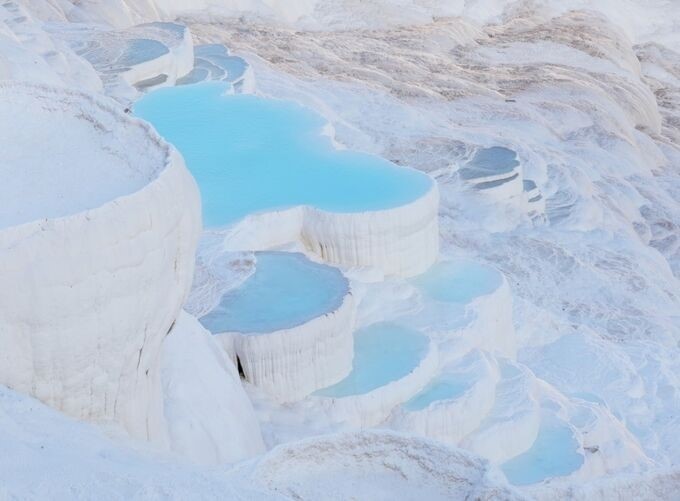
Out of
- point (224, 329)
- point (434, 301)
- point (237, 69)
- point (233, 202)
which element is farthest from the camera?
point (237, 69)

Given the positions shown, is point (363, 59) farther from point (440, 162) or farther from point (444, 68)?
point (440, 162)

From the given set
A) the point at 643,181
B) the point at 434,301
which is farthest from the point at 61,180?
the point at 643,181

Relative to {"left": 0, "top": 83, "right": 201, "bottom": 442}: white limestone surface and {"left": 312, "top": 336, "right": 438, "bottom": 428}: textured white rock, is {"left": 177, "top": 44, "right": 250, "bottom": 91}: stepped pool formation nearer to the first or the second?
{"left": 312, "top": 336, "right": 438, "bottom": 428}: textured white rock

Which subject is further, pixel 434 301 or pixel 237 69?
pixel 237 69

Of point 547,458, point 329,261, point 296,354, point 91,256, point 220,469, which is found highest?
point 91,256

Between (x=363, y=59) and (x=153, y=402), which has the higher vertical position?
(x=153, y=402)

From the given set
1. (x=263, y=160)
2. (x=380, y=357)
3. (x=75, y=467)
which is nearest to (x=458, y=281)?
(x=380, y=357)

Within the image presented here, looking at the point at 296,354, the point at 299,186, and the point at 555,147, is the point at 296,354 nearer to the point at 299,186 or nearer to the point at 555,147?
the point at 299,186

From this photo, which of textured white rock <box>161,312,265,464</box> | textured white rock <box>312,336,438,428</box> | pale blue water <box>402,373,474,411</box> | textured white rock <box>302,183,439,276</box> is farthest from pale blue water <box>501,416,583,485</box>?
textured white rock <box>161,312,265,464</box>
